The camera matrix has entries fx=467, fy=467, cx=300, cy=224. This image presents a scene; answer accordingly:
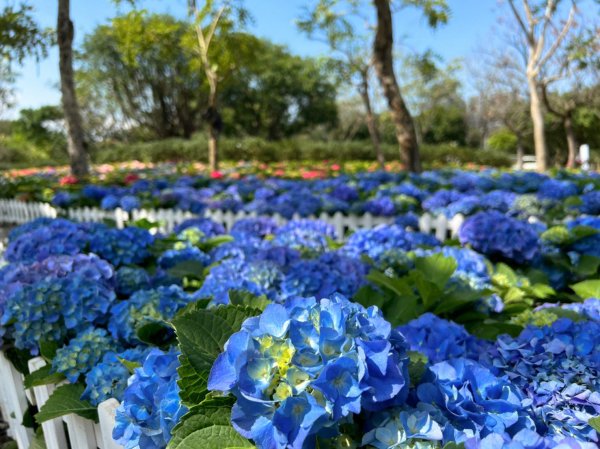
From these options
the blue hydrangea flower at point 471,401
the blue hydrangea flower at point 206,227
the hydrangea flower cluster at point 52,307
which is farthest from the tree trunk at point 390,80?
the blue hydrangea flower at point 471,401

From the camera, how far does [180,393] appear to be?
76 centimetres

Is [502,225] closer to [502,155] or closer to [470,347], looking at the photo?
[470,347]

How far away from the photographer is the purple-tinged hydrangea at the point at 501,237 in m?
2.38

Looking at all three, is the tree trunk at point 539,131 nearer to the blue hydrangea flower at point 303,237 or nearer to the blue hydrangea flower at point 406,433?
the blue hydrangea flower at point 303,237

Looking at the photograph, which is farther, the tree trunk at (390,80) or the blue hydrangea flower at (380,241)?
the tree trunk at (390,80)

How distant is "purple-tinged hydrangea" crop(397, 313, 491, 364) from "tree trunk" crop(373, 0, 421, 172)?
19.8 ft

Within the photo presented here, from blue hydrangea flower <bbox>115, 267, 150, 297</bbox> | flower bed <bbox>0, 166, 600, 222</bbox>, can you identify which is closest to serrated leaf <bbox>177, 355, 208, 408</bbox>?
blue hydrangea flower <bbox>115, 267, 150, 297</bbox>

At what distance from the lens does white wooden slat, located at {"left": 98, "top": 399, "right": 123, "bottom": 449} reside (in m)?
1.08

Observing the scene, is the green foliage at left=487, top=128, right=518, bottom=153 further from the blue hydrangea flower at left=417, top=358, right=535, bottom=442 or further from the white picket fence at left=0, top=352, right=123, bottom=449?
the blue hydrangea flower at left=417, top=358, right=535, bottom=442

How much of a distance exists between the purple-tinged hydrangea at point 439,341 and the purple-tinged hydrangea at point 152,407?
21.9 inches

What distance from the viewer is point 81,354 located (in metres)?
1.36

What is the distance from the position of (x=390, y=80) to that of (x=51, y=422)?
6.27 meters

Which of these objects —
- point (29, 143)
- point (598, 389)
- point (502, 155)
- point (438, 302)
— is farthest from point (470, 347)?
point (29, 143)

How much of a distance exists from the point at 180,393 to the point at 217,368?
13 centimetres
